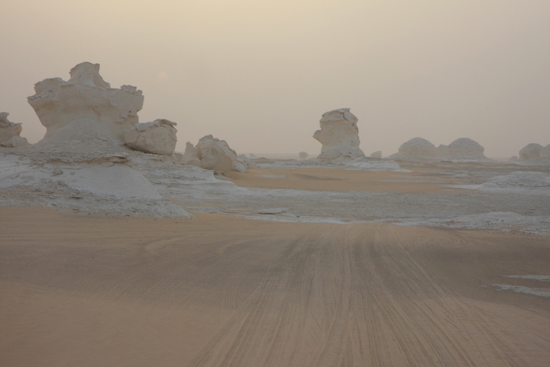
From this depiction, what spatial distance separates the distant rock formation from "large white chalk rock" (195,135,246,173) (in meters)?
3.25

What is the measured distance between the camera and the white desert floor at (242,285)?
338cm

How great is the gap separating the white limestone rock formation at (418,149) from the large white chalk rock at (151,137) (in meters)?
52.4

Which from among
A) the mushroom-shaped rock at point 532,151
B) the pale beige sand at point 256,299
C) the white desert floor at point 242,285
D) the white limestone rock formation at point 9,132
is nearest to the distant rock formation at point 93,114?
the white limestone rock formation at point 9,132

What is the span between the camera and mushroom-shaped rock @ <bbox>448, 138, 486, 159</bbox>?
68.8 metres

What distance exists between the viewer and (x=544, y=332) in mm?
3865

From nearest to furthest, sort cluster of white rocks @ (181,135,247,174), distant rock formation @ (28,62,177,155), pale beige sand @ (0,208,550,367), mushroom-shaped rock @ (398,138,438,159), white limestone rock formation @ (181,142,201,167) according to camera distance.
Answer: pale beige sand @ (0,208,550,367) → distant rock formation @ (28,62,177,155) → white limestone rock formation @ (181,142,201,167) → cluster of white rocks @ (181,135,247,174) → mushroom-shaped rock @ (398,138,438,159)

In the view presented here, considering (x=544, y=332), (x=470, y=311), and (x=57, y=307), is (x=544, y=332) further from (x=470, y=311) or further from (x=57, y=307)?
(x=57, y=307)

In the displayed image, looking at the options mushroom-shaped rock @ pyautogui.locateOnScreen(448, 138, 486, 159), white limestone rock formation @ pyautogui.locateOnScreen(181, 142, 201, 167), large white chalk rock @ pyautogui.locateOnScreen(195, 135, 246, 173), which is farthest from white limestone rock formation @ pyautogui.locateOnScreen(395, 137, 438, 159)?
white limestone rock formation @ pyautogui.locateOnScreen(181, 142, 201, 167)

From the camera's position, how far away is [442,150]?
231 ft

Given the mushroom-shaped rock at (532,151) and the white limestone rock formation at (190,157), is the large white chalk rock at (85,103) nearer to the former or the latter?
the white limestone rock formation at (190,157)

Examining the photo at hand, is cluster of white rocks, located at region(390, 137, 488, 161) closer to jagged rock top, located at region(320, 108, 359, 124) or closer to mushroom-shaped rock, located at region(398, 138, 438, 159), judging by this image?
mushroom-shaped rock, located at region(398, 138, 438, 159)

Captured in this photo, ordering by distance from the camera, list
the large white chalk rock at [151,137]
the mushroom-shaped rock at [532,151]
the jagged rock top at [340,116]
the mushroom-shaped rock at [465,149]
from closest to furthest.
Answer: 1. the large white chalk rock at [151,137]
2. the jagged rock top at [340,116]
3. the mushroom-shaped rock at [532,151]
4. the mushroom-shaped rock at [465,149]

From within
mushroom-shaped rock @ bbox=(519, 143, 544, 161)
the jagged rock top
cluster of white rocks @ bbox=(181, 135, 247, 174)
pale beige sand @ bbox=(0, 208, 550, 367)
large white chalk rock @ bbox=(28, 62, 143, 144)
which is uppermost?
the jagged rock top

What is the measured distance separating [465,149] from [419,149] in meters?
9.19
